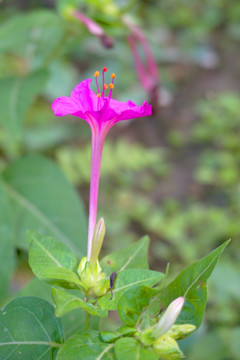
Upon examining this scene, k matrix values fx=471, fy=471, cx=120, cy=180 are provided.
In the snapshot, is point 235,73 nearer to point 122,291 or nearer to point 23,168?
point 23,168

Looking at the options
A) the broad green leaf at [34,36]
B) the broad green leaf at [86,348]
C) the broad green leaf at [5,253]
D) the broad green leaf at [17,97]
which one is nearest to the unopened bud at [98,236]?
the broad green leaf at [86,348]

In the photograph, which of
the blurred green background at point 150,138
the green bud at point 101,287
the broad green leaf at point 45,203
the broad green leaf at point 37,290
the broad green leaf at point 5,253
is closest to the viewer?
the green bud at point 101,287

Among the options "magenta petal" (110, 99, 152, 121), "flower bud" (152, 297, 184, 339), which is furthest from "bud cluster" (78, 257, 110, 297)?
"magenta petal" (110, 99, 152, 121)

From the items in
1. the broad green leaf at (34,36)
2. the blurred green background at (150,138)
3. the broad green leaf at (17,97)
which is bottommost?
the blurred green background at (150,138)

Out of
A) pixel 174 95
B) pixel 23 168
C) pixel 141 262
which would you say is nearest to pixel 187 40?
pixel 174 95

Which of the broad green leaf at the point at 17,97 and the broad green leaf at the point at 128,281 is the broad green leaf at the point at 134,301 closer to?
the broad green leaf at the point at 128,281

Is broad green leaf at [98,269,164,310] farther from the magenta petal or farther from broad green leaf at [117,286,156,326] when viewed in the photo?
the magenta petal

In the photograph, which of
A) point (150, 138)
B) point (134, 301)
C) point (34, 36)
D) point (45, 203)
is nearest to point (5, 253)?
point (45, 203)
